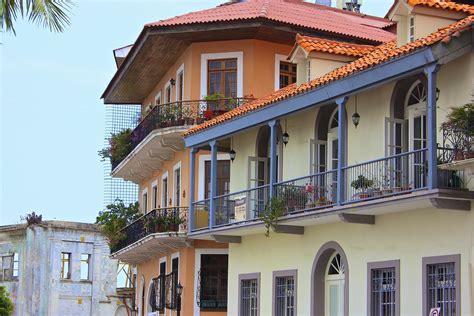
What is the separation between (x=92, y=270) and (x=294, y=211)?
3774 cm

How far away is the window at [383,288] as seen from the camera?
22453 millimetres

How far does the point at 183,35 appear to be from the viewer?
3572cm

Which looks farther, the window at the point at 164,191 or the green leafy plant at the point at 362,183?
the window at the point at 164,191

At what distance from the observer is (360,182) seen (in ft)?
75.2

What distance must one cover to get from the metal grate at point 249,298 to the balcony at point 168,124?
707 centimetres

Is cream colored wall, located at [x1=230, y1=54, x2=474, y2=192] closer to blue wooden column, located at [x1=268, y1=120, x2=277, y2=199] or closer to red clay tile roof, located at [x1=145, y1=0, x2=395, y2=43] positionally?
blue wooden column, located at [x1=268, y1=120, x2=277, y2=199]

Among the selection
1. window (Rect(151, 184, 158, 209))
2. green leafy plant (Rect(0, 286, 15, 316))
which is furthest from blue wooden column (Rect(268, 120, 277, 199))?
green leafy plant (Rect(0, 286, 15, 316))

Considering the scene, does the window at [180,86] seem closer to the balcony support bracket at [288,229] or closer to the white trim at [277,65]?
the white trim at [277,65]

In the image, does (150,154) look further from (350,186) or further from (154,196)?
(350,186)

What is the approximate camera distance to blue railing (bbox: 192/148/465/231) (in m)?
21.0

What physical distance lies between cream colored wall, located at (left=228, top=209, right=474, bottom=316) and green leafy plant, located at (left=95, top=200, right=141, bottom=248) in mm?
11957

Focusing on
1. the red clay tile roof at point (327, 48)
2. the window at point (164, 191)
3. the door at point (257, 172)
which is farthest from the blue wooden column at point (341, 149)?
the window at point (164, 191)

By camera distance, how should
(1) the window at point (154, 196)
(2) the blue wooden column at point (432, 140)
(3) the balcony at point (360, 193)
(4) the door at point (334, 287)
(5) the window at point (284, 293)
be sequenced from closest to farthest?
(2) the blue wooden column at point (432, 140) < (3) the balcony at point (360, 193) < (4) the door at point (334, 287) < (5) the window at point (284, 293) < (1) the window at point (154, 196)

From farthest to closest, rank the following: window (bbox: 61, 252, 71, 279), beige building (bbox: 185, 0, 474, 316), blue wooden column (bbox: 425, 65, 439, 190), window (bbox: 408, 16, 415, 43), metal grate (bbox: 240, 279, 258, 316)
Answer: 1. window (bbox: 61, 252, 71, 279)
2. metal grate (bbox: 240, 279, 258, 316)
3. window (bbox: 408, 16, 415, 43)
4. beige building (bbox: 185, 0, 474, 316)
5. blue wooden column (bbox: 425, 65, 439, 190)
